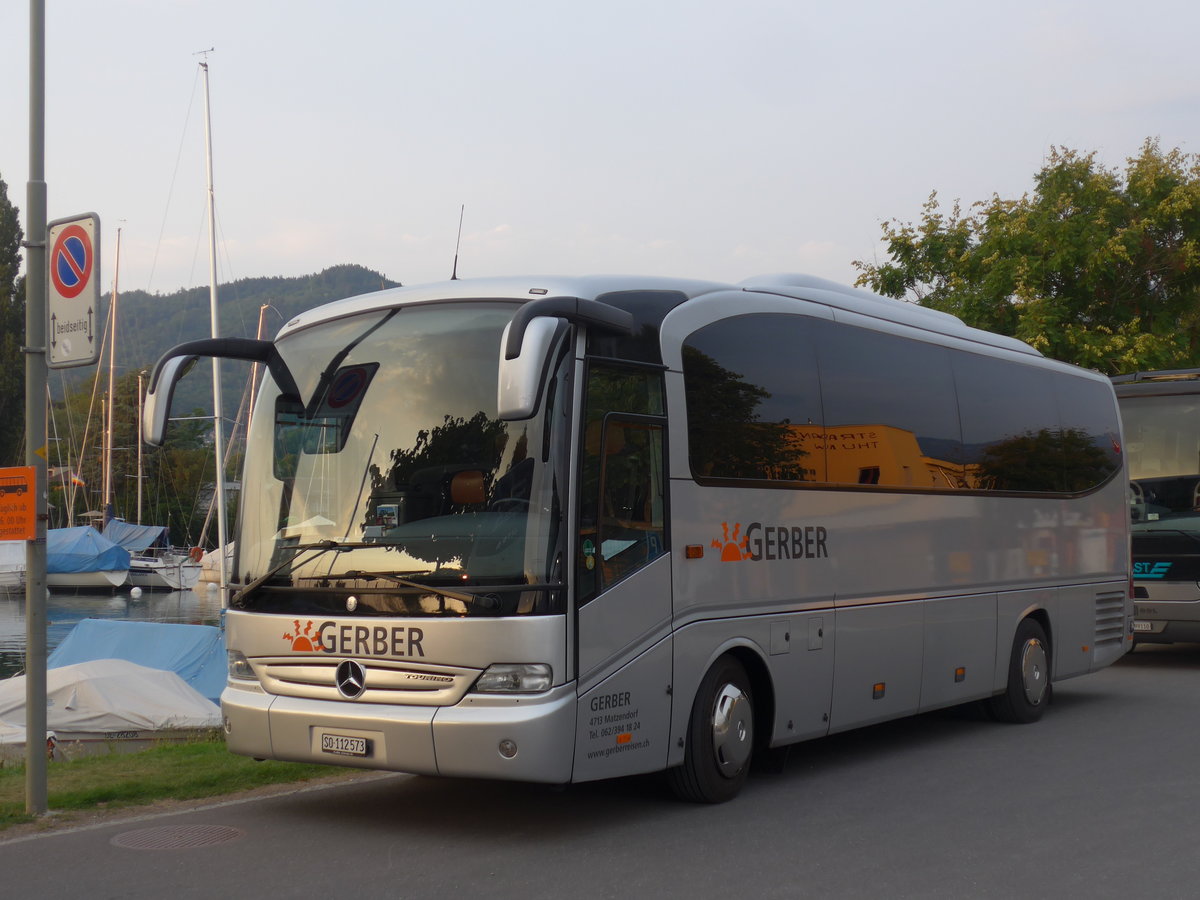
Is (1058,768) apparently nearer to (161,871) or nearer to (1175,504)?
(161,871)

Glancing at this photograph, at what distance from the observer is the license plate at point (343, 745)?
307 inches

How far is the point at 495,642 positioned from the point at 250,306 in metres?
148

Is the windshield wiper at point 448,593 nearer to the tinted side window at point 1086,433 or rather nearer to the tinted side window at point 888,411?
the tinted side window at point 888,411

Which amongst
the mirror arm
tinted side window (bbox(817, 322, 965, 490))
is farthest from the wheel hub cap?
the mirror arm

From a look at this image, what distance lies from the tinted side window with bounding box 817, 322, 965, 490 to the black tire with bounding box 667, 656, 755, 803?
6.48 ft

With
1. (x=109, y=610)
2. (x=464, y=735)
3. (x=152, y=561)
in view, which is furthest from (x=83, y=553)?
(x=464, y=735)

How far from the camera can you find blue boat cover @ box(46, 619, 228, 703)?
2391 cm

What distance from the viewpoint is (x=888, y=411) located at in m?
11.2

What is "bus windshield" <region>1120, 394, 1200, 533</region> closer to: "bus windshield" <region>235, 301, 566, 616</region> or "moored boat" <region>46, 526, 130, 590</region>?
"bus windshield" <region>235, 301, 566, 616</region>

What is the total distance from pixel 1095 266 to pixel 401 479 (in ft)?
A: 70.3

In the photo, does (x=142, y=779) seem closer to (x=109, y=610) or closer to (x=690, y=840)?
(x=690, y=840)

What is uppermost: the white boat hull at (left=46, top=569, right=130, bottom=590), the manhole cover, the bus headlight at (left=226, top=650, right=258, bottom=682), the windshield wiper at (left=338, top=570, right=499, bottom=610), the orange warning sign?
the orange warning sign

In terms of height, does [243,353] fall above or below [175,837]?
above

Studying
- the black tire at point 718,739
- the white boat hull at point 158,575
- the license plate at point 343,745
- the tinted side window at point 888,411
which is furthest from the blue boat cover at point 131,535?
the license plate at point 343,745
